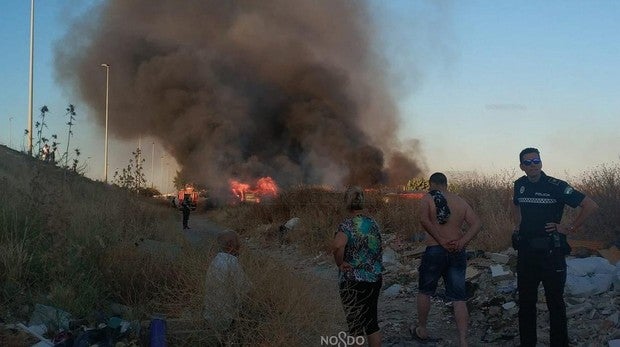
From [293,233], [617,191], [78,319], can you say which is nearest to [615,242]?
[617,191]

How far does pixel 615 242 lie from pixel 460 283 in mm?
4436

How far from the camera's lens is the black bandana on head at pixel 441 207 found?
5.68 m

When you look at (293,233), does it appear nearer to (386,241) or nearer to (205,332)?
(386,241)

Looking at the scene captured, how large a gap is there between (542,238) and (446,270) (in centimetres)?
107

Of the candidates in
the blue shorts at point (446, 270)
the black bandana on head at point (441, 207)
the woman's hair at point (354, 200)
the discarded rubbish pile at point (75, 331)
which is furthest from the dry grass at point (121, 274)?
the black bandana on head at point (441, 207)

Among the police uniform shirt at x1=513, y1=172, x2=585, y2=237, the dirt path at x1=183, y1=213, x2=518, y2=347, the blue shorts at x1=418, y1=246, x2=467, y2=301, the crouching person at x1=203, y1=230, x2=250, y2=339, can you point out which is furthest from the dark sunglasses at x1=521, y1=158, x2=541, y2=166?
the crouching person at x1=203, y1=230, x2=250, y2=339

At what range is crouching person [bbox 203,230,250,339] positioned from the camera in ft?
15.4

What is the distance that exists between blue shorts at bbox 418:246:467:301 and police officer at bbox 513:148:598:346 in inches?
23.0

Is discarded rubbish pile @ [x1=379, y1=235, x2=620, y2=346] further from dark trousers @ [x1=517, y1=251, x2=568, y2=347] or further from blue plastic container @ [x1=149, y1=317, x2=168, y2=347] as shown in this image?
blue plastic container @ [x1=149, y1=317, x2=168, y2=347]

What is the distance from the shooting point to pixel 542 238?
4.98m

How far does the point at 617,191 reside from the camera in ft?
33.4

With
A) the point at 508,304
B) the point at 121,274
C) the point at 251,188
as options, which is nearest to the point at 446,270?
the point at 508,304

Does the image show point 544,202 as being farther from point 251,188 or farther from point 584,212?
point 251,188

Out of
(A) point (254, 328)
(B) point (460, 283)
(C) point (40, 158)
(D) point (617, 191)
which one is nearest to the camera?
(A) point (254, 328)
